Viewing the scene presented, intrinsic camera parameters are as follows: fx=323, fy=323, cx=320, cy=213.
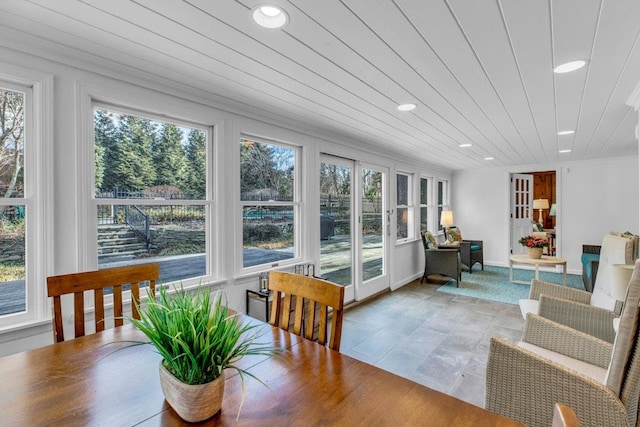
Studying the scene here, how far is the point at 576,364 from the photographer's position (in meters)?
1.81

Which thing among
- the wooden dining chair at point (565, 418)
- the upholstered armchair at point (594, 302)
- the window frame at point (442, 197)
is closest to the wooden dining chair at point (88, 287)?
the wooden dining chair at point (565, 418)

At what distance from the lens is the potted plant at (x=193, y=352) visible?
32.7 inches

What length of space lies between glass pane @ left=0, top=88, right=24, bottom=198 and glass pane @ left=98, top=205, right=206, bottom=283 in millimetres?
421

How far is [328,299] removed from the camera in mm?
1339

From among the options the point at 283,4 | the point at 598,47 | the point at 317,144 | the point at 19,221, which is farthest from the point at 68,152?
the point at 598,47

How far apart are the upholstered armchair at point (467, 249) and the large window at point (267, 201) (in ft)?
13.4

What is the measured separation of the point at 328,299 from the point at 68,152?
1.73 meters

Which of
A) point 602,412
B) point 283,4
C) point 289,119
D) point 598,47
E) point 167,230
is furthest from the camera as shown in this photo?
point 289,119

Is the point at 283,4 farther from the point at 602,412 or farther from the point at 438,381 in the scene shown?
the point at 438,381

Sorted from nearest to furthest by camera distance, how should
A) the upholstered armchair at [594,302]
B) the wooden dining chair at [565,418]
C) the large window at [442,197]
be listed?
the wooden dining chair at [565,418]
the upholstered armchair at [594,302]
the large window at [442,197]

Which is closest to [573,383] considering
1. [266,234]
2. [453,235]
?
[266,234]

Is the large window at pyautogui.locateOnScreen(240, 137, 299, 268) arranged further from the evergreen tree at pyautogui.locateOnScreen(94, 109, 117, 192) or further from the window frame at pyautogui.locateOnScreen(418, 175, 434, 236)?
the window frame at pyautogui.locateOnScreen(418, 175, 434, 236)

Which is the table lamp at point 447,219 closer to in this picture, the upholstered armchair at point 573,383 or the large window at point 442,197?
the large window at point 442,197

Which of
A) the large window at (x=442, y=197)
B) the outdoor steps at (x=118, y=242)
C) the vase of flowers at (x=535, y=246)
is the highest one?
the large window at (x=442, y=197)
